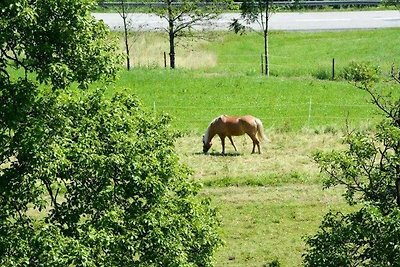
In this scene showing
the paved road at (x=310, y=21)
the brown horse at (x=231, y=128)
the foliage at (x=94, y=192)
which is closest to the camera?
the foliage at (x=94, y=192)

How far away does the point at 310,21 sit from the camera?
51.5 metres

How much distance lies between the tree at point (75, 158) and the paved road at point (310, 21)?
113ft

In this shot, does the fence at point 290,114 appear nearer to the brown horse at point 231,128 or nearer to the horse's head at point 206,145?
the brown horse at point 231,128

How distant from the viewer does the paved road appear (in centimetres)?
4947

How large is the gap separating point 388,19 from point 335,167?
133ft

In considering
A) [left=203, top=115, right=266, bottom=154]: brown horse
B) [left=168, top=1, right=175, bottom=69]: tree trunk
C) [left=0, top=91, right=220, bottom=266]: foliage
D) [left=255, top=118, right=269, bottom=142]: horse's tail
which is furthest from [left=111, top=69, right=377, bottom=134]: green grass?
[left=0, top=91, right=220, bottom=266]: foliage

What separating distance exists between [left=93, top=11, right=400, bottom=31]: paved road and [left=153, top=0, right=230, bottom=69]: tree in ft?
16.0

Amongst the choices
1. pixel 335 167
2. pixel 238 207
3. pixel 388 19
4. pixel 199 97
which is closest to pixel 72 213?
pixel 335 167

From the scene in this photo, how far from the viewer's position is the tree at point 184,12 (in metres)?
40.8

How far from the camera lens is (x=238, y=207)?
22.9m

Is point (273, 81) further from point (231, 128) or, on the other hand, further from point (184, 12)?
point (231, 128)

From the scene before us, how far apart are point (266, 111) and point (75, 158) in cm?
2113

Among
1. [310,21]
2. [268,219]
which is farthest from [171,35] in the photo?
[268,219]

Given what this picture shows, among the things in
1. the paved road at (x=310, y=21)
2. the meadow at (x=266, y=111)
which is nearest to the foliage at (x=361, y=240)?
the meadow at (x=266, y=111)
